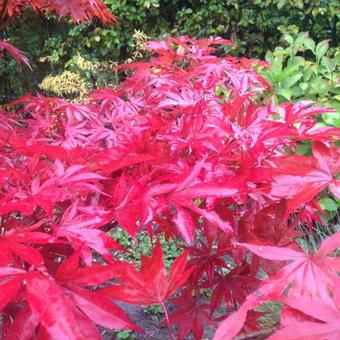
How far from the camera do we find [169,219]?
895mm

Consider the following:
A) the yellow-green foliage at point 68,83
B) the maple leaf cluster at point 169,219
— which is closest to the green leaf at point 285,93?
the maple leaf cluster at point 169,219

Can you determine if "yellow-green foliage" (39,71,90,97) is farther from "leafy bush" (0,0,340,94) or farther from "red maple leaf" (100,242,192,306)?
"red maple leaf" (100,242,192,306)

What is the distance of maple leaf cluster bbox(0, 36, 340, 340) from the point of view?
562mm

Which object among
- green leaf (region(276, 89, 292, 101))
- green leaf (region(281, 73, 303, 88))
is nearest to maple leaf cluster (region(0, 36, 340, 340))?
green leaf (region(276, 89, 292, 101))

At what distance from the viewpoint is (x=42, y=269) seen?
1.88 feet

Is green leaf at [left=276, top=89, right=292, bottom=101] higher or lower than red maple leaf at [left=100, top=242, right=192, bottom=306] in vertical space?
lower

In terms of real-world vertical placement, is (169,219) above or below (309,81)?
above

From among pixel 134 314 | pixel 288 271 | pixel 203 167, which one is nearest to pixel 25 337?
pixel 288 271

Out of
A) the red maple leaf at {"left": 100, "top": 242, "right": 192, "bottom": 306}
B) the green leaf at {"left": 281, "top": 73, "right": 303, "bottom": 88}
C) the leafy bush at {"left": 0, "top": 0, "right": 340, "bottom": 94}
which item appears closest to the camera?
the red maple leaf at {"left": 100, "top": 242, "right": 192, "bottom": 306}

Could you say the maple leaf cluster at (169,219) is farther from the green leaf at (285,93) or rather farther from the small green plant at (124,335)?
the green leaf at (285,93)

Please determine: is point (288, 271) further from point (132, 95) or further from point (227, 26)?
point (227, 26)

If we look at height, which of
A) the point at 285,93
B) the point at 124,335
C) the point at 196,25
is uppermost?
the point at 196,25

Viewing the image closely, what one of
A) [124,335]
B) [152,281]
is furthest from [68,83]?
[152,281]

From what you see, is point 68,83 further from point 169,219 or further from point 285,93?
point 169,219
